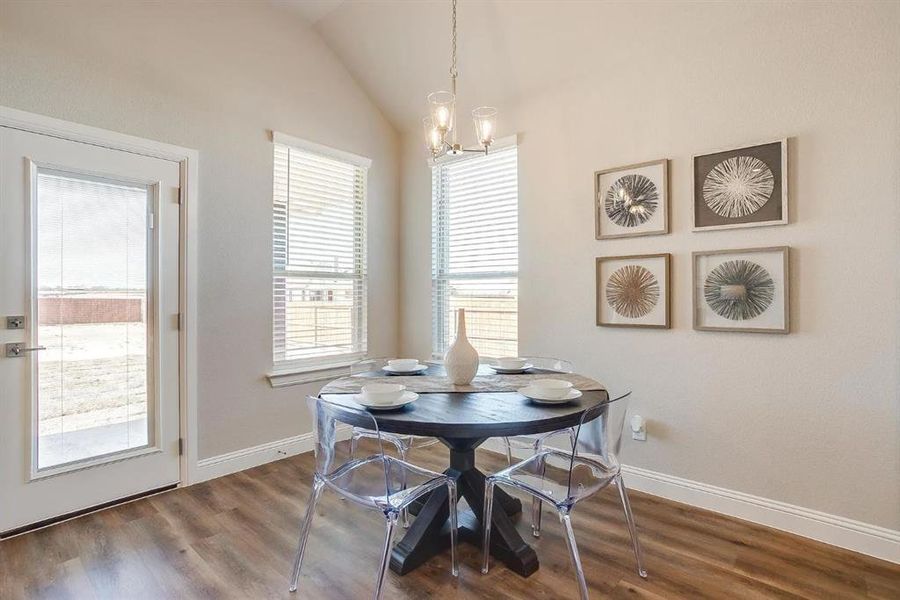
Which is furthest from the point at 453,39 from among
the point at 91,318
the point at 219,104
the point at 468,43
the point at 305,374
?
the point at 91,318

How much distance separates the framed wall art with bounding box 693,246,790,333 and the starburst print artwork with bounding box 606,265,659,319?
25 centimetres

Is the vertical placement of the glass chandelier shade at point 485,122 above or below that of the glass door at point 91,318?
above

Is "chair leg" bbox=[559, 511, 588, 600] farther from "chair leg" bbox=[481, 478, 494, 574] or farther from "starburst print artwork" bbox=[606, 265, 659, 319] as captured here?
"starburst print artwork" bbox=[606, 265, 659, 319]

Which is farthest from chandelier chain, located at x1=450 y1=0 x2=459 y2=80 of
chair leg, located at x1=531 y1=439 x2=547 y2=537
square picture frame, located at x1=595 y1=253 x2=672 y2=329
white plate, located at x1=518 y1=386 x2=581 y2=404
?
chair leg, located at x1=531 y1=439 x2=547 y2=537

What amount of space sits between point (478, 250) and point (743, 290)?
1.86 m

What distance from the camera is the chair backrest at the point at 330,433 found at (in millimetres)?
1785

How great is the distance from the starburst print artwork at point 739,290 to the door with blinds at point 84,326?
320cm

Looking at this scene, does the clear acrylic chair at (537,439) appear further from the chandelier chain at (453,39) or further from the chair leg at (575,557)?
the chandelier chain at (453,39)

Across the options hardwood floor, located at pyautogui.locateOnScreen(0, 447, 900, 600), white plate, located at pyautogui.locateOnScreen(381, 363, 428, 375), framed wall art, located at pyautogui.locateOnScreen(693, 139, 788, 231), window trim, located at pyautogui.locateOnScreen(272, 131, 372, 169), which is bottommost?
hardwood floor, located at pyautogui.locateOnScreen(0, 447, 900, 600)

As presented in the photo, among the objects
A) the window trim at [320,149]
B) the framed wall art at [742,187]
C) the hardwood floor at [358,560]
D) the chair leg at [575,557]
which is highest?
the window trim at [320,149]

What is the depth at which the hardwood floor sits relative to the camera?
190 centimetres

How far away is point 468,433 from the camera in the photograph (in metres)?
1.70

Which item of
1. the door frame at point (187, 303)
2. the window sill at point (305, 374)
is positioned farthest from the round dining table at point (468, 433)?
the window sill at point (305, 374)

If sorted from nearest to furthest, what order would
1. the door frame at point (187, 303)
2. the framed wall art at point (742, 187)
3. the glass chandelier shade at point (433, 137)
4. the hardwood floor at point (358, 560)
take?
the hardwood floor at point (358, 560), the glass chandelier shade at point (433, 137), the framed wall art at point (742, 187), the door frame at point (187, 303)
